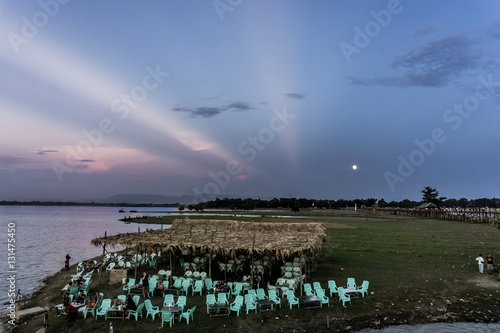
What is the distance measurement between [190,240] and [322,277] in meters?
8.91

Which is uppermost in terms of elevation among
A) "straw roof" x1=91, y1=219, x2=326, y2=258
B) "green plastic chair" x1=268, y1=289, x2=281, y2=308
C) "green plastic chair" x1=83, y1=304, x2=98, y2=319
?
"straw roof" x1=91, y1=219, x2=326, y2=258

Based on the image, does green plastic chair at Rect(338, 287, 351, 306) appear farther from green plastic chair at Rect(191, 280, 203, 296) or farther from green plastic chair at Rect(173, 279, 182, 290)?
green plastic chair at Rect(173, 279, 182, 290)

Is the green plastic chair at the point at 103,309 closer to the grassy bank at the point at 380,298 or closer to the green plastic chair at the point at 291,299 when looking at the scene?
the grassy bank at the point at 380,298

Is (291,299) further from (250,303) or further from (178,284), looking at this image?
(178,284)

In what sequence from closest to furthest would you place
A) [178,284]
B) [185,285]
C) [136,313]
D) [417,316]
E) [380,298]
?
[136,313] → [417,316] → [380,298] → [185,285] → [178,284]

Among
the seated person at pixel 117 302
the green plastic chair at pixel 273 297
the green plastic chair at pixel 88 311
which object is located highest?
the green plastic chair at pixel 273 297

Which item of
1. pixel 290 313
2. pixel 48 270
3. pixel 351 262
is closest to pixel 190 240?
pixel 290 313

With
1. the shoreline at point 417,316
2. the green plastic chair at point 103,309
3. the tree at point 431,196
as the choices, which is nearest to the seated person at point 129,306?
the green plastic chair at point 103,309

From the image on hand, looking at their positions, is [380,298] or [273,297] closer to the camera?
[273,297]

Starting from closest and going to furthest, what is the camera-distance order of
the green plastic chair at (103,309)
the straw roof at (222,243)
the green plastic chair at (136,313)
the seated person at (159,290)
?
the green plastic chair at (136,313)
the green plastic chair at (103,309)
the seated person at (159,290)
the straw roof at (222,243)

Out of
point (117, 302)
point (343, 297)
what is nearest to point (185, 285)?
point (117, 302)

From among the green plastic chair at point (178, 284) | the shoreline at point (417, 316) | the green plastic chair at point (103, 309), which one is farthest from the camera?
the green plastic chair at point (178, 284)

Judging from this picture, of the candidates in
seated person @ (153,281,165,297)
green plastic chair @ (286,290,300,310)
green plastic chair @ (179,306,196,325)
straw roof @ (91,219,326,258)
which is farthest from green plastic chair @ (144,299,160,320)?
green plastic chair @ (286,290,300,310)

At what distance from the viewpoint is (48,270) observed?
30.0m
